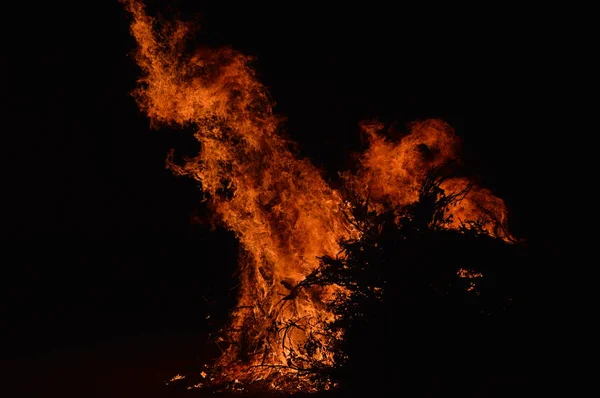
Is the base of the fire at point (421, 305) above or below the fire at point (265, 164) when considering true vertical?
below

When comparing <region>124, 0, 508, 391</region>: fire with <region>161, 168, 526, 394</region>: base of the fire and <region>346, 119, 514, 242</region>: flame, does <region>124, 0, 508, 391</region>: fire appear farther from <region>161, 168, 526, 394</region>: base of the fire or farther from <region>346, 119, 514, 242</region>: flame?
<region>161, 168, 526, 394</region>: base of the fire

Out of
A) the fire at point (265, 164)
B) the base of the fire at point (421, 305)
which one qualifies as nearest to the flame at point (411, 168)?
the fire at point (265, 164)

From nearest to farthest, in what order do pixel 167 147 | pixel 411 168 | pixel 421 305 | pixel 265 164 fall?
pixel 421 305 < pixel 411 168 < pixel 265 164 < pixel 167 147

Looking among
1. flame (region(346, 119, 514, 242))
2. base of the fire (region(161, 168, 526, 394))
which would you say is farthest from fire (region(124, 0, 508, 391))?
base of the fire (region(161, 168, 526, 394))

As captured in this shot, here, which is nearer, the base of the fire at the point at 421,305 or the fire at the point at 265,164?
the base of the fire at the point at 421,305

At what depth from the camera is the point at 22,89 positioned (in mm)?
13352

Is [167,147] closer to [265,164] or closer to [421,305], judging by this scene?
[265,164]

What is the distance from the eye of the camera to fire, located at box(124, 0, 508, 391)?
8.04 metres

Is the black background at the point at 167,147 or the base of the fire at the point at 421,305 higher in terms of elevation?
the black background at the point at 167,147

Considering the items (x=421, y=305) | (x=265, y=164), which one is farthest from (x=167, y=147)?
(x=421, y=305)

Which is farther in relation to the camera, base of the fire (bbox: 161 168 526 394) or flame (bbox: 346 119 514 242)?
flame (bbox: 346 119 514 242)

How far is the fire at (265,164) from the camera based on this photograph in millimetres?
8039

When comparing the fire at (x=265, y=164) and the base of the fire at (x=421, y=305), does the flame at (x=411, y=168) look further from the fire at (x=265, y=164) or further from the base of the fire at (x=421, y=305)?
the base of the fire at (x=421, y=305)

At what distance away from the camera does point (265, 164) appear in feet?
27.2
